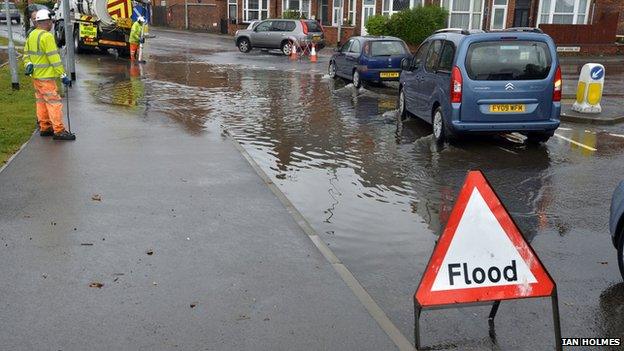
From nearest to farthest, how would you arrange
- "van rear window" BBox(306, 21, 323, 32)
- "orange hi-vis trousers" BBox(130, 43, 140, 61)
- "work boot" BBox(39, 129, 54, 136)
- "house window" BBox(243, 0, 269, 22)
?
"work boot" BBox(39, 129, 54, 136) < "orange hi-vis trousers" BBox(130, 43, 140, 61) < "van rear window" BBox(306, 21, 323, 32) < "house window" BBox(243, 0, 269, 22)

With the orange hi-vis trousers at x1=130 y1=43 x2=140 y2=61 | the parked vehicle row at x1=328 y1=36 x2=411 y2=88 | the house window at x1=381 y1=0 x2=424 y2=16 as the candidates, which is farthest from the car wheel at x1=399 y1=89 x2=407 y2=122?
the house window at x1=381 y1=0 x2=424 y2=16

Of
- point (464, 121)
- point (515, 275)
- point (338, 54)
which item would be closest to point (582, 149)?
point (464, 121)

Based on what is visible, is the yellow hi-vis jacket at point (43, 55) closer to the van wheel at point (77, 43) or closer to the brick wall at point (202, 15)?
the van wheel at point (77, 43)

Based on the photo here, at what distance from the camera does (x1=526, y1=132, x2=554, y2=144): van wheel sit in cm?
1045

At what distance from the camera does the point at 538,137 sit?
34.7 feet

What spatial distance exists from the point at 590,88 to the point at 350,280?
989cm

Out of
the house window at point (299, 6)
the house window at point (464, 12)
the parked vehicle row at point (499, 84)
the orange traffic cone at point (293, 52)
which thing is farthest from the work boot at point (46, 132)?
the house window at point (299, 6)

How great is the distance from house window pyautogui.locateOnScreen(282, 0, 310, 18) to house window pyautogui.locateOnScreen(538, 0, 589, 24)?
51.0 ft

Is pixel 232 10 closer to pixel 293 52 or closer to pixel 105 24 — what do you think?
pixel 293 52

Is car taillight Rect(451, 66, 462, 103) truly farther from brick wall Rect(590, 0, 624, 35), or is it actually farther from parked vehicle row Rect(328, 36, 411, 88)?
brick wall Rect(590, 0, 624, 35)

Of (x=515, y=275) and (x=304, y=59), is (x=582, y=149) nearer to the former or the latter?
(x=515, y=275)

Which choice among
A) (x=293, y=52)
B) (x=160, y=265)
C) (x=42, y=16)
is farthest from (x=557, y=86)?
(x=293, y=52)

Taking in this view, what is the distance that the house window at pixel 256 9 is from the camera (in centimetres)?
4631

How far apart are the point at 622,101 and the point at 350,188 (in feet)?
35.6
